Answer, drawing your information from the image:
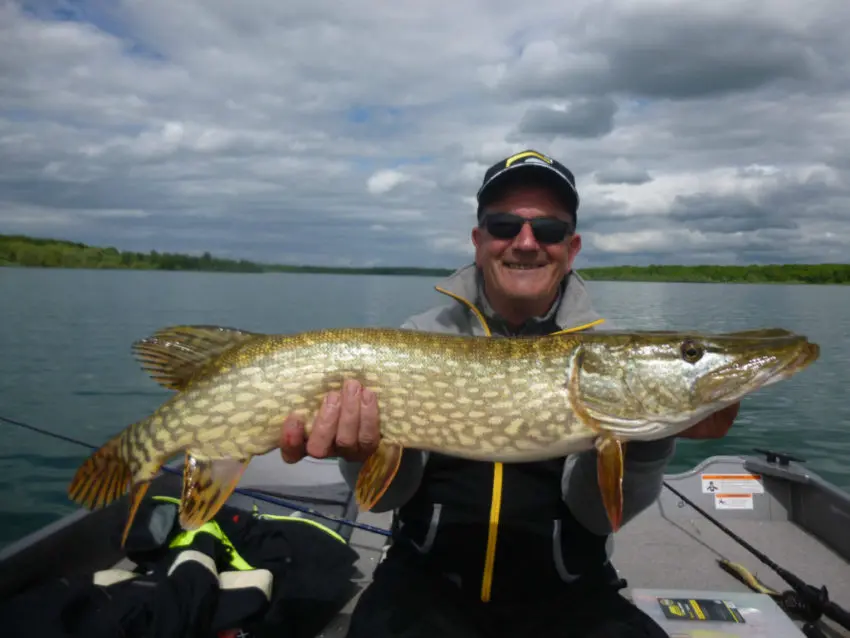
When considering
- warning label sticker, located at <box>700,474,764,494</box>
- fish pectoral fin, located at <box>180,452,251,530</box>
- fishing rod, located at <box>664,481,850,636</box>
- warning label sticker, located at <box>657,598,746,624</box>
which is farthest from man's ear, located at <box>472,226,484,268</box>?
warning label sticker, located at <box>700,474,764,494</box>

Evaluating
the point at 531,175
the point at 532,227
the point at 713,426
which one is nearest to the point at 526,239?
the point at 532,227

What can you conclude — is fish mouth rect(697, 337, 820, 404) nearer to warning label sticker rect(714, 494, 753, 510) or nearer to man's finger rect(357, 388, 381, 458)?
man's finger rect(357, 388, 381, 458)

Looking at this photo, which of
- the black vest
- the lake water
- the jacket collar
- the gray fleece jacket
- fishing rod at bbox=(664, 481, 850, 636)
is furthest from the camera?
the lake water

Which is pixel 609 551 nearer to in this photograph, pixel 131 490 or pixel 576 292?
pixel 576 292

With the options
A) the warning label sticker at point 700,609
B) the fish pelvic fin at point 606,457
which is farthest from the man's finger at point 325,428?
the warning label sticker at point 700,609

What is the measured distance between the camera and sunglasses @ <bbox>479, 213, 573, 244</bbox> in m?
2.52

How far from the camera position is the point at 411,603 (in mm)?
2246

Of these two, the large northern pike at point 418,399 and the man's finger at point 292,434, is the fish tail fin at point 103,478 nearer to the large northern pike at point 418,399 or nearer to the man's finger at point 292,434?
the large northern pike at point 418,399

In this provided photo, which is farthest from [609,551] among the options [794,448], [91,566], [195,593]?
[794,448]

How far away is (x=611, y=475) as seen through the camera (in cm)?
178

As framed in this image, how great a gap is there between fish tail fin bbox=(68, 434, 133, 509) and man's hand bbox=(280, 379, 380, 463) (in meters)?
0.53

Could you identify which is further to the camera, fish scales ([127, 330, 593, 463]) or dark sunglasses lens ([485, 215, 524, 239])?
dark sunglasses lens ([485, 215, 524, 239])

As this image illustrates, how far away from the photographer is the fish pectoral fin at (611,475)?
1757 mm

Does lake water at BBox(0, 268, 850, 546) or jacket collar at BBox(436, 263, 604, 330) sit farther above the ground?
jacket collar at BBox(436, 263, 604, 330)
